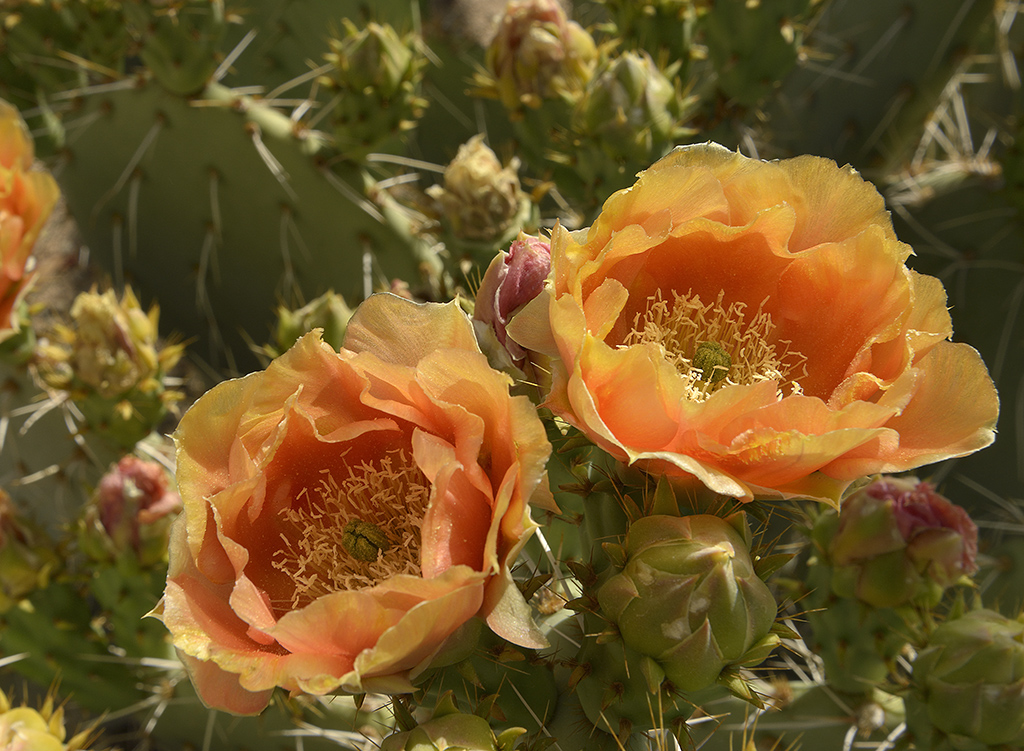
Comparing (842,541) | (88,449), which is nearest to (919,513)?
(842,541)

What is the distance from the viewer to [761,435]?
0.58 meters

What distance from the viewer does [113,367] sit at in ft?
4.39

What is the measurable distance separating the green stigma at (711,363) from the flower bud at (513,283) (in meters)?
0.16

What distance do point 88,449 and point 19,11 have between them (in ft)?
3.01

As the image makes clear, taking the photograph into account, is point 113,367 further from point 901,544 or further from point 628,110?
point 901,544

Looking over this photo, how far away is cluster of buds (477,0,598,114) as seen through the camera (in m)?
1.30

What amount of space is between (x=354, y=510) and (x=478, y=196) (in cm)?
62

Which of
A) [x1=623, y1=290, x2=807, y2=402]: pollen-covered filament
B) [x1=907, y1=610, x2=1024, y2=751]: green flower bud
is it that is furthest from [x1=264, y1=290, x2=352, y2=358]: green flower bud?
[x1=907, y1=610, x2=1024, y2=751]: green flower bud

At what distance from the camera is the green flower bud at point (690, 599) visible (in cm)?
61

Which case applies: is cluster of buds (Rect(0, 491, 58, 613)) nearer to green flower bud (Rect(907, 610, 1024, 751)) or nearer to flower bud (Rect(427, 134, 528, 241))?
flower bud (Rect(427, 134, 528, 241))

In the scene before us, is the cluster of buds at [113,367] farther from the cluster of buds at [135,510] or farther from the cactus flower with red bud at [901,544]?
the cactus flower with red bud at [901,544]

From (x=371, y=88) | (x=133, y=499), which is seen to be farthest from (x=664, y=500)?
(x=371, y=88)

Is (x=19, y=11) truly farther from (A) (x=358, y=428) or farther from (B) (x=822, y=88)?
(B) (x=822, y=88)

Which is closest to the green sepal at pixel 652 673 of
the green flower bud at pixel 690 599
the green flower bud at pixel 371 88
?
the green flower bud at pixel 690 599
